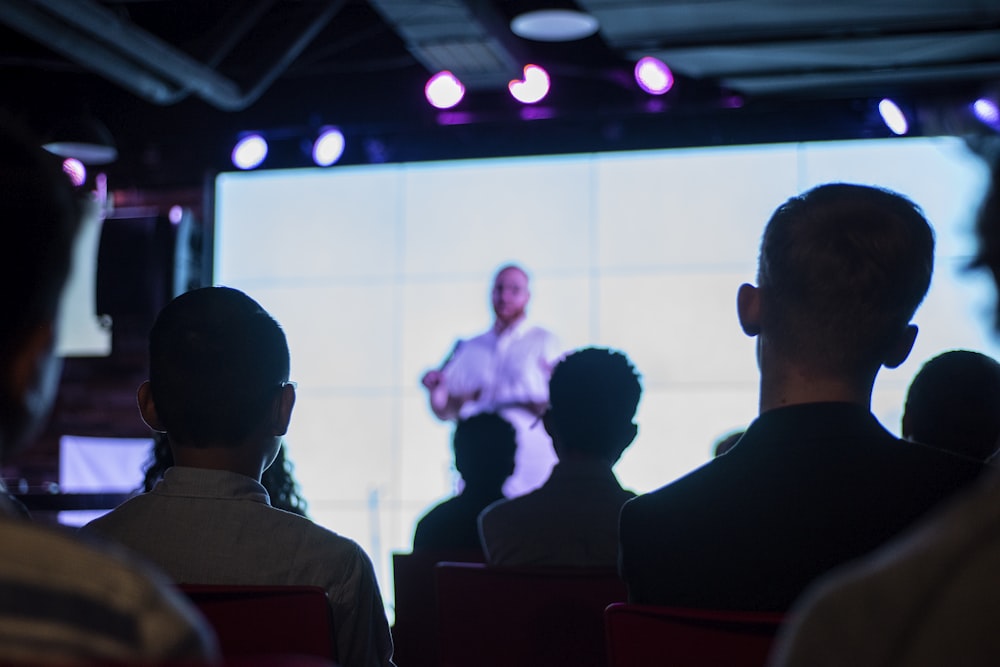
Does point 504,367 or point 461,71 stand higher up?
point 461,71

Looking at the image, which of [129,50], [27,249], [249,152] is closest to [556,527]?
[27,249]

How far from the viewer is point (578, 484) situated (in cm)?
250

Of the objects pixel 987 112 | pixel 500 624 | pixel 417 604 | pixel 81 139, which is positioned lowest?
pixel 417 604

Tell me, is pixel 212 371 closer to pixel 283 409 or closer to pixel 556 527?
pixel 283 409

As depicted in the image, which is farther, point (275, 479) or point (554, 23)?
point (554, 23)

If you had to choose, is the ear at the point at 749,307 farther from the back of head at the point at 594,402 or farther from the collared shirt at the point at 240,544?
the back of head at the point at 594,402

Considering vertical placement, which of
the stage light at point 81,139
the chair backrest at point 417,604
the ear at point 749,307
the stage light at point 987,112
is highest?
the stage light at point 81,139

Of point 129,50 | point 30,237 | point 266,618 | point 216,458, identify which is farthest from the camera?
point 129,50

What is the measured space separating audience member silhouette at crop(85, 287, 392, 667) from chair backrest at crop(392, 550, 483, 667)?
25.3 inches

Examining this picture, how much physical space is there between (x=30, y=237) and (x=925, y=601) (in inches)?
23.2

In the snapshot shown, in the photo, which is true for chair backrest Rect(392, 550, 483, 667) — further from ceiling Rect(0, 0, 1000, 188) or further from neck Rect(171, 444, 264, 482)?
ceiling Rect(0, 0, 1000, 188)

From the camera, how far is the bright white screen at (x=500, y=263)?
5922mm

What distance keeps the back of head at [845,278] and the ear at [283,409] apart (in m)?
0.74

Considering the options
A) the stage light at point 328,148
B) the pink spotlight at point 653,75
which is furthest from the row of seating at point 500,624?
the stage light at point 328,148
